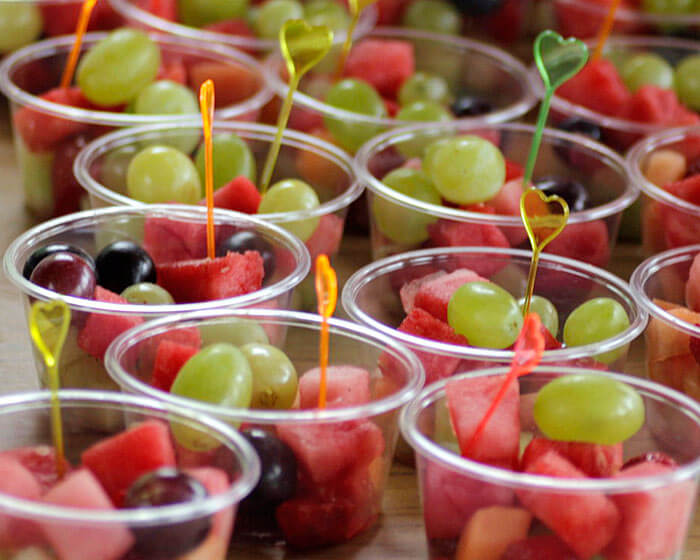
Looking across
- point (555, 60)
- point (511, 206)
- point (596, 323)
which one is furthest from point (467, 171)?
point (596, 323)

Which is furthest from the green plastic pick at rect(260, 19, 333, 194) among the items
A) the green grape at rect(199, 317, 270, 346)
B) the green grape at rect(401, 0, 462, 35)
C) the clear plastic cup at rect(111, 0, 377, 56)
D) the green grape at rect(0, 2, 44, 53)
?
the green grape at rect(401, 0, 462, 35)

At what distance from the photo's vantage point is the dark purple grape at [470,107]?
1.73 meters

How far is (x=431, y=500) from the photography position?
928 mm

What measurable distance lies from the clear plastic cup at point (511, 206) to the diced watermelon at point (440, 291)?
0.14m

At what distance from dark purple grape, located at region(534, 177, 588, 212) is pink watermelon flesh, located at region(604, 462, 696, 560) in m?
0.61

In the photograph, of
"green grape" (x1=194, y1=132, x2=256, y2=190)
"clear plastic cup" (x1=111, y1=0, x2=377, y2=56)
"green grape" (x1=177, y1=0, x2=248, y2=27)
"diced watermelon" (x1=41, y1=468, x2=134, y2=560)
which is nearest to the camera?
"diced watermelon" (x1=41, y1=468, x2=134, y2=560)

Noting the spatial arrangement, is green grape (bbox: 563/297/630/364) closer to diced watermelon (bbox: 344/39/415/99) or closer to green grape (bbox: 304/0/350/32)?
diced watermelon (bbox: 344/39/415/99)

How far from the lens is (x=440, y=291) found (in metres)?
1.18

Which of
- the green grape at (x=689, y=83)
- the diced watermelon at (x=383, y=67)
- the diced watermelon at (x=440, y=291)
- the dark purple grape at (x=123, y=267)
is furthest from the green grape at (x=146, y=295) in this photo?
the green grape at (x=689, y=83)

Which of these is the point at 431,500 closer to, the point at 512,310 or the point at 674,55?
the point at 512,310

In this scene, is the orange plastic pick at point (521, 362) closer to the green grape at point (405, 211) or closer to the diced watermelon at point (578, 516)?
the diced watermelon at point (578, 516)

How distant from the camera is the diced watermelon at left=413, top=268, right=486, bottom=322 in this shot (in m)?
1.17

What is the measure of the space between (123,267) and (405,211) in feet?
1.20

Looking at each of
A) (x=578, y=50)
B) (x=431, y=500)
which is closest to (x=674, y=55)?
(x=578, y=50)
